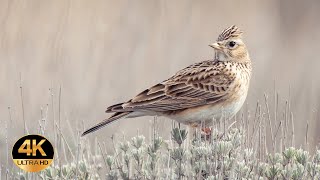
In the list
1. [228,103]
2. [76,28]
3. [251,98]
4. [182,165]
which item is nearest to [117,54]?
[76,28]

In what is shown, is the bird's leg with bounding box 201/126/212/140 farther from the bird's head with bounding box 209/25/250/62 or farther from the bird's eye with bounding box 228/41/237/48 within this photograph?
the bird's eye with bounding box 228/41/237/48

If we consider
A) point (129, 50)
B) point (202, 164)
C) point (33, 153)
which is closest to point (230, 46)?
point (202, 164)

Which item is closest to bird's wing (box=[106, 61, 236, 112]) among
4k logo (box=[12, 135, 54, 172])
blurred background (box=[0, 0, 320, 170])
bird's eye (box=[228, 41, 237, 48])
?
bird's eye (box=[228, 41, 237, 48])

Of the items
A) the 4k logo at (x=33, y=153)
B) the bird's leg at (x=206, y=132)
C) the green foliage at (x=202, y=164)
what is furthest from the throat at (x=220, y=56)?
the 4k logo at (x=33, y=153)

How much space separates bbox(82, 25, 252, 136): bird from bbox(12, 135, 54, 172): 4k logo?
89 cm

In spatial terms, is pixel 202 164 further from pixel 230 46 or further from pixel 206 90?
pixel 230 46

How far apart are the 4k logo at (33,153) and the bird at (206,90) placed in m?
0.89

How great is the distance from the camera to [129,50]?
13.4m

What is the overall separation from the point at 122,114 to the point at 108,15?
6831 mm

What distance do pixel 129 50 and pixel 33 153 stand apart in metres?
6.48

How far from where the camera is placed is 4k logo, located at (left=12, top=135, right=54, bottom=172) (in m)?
6.94

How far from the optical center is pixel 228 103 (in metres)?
8.18

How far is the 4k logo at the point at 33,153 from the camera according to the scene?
6.94 metres

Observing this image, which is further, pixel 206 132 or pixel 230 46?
pixel 230 46
